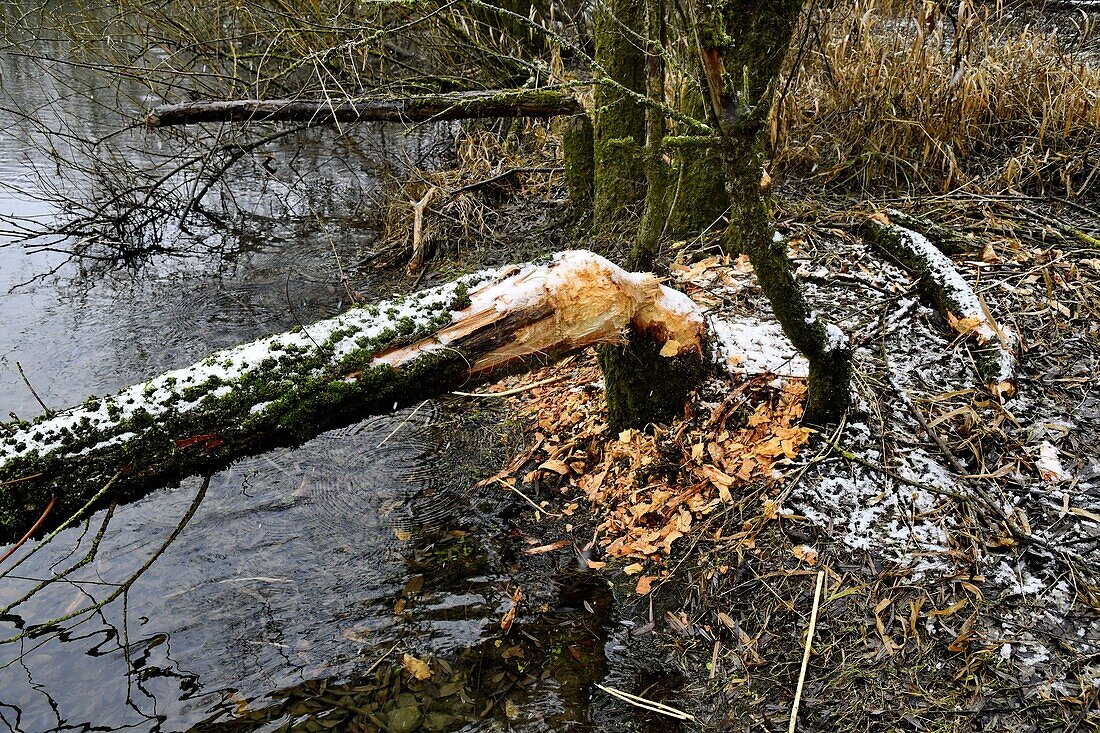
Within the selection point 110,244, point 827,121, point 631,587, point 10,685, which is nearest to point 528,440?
point 631,587

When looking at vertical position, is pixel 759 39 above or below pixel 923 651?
above

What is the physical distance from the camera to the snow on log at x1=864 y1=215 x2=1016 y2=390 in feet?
10.4

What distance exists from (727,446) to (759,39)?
199cm

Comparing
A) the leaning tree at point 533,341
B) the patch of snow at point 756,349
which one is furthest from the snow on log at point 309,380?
the patch of snow at point 756,349

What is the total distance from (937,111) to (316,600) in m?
4.80

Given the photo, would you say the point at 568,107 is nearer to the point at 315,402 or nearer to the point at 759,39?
the point at 759,39

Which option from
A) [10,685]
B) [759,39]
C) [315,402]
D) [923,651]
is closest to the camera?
[923,651]

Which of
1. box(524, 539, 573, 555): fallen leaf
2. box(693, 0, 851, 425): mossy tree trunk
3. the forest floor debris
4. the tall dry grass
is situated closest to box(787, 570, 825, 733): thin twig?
the forest floor debris

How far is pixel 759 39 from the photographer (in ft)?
11.4

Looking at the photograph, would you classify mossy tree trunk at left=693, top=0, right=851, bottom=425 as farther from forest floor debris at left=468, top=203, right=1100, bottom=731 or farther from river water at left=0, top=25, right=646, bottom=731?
river water at left=0, top=25, right=646, bottom=731

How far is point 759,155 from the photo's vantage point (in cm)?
270

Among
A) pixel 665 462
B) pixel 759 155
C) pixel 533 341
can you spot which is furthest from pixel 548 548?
pixel 759 155

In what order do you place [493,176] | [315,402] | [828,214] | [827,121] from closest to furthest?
[315,402], [828,214], [827,121], [493,176]

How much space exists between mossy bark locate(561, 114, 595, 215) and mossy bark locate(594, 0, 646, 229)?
1.11ft
